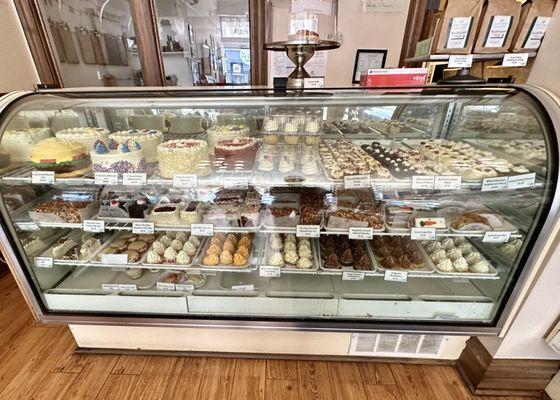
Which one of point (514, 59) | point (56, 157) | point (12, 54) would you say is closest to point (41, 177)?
point (56, 157)

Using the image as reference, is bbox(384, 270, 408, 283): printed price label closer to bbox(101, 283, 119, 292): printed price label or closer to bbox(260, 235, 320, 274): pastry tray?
bbox(260, 235, 320, 274): pastry tray

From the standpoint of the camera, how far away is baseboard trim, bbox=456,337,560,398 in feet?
5.75

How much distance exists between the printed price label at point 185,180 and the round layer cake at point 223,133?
12.9 inches

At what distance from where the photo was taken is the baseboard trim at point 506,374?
175 centimetres

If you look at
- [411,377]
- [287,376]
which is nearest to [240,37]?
[287,376]

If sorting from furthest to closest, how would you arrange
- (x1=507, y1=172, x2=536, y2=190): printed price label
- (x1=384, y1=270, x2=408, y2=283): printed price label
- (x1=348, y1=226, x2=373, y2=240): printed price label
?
(x1=384, y1=270, x2=408, y2=283): printed price label < (x1=348, y1=226, x2=373, y2=240): printed price label < (x1=507, y1=172, x2=536, y2=190): printed price label

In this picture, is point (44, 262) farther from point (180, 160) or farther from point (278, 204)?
point (278, 204)

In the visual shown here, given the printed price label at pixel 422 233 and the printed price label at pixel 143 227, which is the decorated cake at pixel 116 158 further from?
the printed price label at pixel 422 233

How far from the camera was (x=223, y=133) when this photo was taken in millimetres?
1755

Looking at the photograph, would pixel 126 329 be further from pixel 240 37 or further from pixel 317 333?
pixel 240 37

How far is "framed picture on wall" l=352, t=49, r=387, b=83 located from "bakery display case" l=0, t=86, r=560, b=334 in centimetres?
110

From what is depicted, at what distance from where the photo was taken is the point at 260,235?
2.05 m

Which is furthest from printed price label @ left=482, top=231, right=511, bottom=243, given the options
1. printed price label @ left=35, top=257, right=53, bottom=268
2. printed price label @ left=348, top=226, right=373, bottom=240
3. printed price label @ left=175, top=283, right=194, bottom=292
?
printed price label @ left=35, top=257, right=53, bottom=268

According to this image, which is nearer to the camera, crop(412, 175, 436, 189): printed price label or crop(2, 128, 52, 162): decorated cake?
crop(412, 175, 436, 189): printed price label
